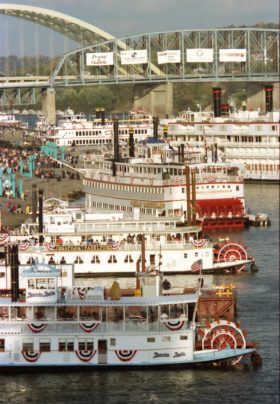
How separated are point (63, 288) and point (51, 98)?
144ft

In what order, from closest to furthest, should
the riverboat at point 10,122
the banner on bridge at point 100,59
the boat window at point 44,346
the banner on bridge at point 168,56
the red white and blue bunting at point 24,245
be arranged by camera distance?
the boat window at point 44,346
the red white and blue bunting at point 24,245
the riverboat at point 10,122
the banner on bridge at point 168,56
the banner on bridge at point 100,59

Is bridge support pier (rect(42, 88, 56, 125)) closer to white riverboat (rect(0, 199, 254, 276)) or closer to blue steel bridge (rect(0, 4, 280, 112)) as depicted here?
blue steel bridge (rect(0, 4, 280, 112))

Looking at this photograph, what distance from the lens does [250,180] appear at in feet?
146

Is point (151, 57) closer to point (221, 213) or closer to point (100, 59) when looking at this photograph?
point (100, 59)

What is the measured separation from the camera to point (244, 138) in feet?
151

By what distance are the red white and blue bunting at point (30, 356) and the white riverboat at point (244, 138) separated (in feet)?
85.2

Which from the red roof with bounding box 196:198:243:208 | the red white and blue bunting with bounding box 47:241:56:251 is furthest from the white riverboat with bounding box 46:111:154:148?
the red white and blue bunting with bounding box 47:241:56:251

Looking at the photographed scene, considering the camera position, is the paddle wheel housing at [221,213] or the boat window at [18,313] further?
the paddle wheel housing at [221,213]

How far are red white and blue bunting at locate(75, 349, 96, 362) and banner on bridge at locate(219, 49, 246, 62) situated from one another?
4669cm

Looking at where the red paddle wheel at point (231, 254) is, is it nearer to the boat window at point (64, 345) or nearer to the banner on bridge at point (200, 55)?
the boat window at point (64, 345)

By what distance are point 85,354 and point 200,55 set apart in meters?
47.7

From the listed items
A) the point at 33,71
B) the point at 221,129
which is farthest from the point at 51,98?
the point at 221,129

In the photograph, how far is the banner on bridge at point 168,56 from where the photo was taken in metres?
66.2

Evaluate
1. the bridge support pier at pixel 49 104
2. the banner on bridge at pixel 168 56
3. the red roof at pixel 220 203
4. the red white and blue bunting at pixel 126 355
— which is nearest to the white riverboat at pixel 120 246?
the red white and blue bunting at pixel 126 355
